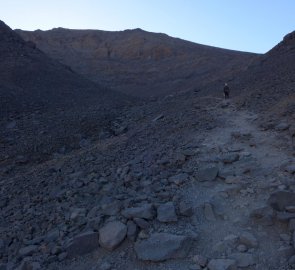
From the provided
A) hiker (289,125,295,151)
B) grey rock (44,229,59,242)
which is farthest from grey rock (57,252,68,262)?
hiker (289,125,295,151)

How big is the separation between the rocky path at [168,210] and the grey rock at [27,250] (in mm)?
15

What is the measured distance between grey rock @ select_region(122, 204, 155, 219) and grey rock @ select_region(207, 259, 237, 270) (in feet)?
4.13

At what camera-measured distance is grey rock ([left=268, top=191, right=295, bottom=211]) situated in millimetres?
6556

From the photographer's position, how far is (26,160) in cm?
1193

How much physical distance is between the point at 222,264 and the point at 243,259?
0.27 meters

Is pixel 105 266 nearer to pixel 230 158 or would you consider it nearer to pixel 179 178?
pixel 179 178

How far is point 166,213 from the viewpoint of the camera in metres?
6.82

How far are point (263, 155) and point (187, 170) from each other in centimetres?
129

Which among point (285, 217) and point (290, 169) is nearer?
point (285, 217)

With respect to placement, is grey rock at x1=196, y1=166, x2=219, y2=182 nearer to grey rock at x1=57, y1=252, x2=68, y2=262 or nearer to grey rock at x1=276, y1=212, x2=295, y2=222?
grey rock at x1=276, y1=212, x2=295, y2=222

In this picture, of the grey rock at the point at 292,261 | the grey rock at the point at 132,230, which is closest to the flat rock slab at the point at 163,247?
the grey rock at the point at 132,230

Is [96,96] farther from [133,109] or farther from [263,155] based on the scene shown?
[263,155]

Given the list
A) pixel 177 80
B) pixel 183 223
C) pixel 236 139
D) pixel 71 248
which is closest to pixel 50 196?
pixel 71 248

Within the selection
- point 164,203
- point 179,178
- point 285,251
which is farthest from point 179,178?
point 285,251
